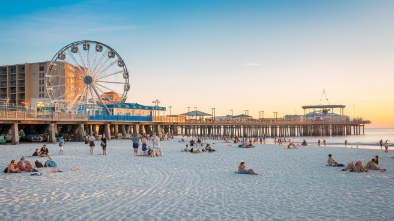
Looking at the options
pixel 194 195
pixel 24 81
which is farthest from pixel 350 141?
pixel 24 81

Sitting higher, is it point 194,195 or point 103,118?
point 103,118

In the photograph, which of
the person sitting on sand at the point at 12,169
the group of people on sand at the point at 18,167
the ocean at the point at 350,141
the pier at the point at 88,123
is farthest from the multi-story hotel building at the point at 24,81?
the person sitting on sand at the point at 12,169

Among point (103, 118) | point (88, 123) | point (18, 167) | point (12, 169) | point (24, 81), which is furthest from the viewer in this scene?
point (24, 81)

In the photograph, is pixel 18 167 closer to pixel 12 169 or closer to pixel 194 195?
pixel 12 169

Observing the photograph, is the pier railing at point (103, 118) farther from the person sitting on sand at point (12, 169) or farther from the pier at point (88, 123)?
the person sitting on sand at point (12, 169)

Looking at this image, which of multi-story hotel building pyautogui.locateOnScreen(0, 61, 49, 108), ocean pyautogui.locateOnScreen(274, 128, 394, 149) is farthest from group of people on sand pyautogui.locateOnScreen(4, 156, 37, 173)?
multi-story hotel building pyautogui.locateOnScreen(0, 61, 49, 108)

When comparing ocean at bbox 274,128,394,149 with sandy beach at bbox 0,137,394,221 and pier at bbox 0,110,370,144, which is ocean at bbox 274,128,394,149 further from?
sandy beach at bbox 0,137,394,221

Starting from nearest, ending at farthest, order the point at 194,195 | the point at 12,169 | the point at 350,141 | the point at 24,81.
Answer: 1. the point at 194,195
2. the point at 12,169
3. the point at 350,141
4. the point at 24,81

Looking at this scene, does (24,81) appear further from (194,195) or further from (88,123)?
(194,195)

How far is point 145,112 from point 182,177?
42.0 m

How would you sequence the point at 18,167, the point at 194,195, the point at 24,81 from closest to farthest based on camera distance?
the point at 194,195, the point at 18,167, the point at 24,81

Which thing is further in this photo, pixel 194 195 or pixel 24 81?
pixel 24 81

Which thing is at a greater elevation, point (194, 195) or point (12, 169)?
point (12, 169)

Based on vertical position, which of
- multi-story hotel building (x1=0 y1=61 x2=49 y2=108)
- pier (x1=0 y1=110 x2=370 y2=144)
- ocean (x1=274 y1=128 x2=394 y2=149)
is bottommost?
ocean (x1=274 y1=128 x2=394 y2=149)
